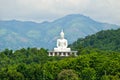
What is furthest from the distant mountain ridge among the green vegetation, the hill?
the green vegetation

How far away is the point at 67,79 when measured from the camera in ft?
188

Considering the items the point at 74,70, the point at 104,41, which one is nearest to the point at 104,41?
the point at 104,41

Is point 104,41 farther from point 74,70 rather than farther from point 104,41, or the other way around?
point 74,70

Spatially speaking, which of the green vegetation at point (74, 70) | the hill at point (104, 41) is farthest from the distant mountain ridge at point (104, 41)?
the green vegetation at point (74, 70)

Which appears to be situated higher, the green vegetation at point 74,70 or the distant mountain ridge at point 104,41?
the distant mountain ridge at point 104,41

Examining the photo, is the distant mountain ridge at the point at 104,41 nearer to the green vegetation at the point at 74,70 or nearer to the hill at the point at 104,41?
the hill at the point at 104,41

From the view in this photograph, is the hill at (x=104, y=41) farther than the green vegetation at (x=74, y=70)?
Yes

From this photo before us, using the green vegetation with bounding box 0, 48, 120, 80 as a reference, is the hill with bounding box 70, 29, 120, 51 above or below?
above

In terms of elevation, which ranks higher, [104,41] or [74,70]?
[104,41]

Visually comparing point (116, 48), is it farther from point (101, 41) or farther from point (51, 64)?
point (51, 64)

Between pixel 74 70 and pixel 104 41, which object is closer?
pixel 74 70

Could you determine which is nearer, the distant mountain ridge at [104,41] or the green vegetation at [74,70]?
the green vegetation at [74,70]

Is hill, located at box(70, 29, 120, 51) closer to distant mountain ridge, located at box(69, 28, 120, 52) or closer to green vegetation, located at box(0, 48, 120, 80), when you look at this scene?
distant mountain ridge, located at box(69, 28, 120, 52)

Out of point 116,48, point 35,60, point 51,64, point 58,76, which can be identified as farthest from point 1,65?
point 116,48
